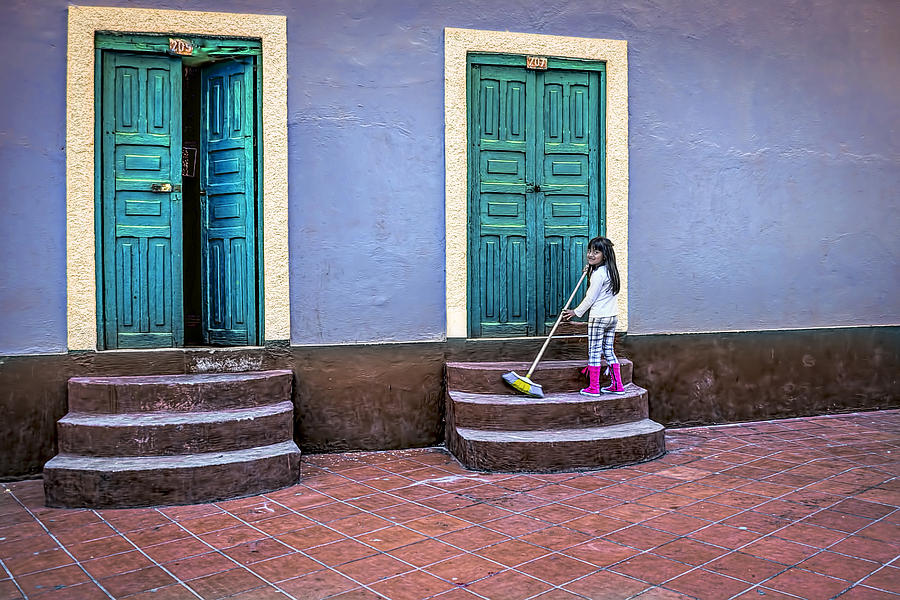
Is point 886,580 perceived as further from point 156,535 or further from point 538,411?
point 156,535

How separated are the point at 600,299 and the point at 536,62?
2201mm

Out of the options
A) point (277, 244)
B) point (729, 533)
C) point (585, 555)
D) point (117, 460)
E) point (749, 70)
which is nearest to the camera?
point (585, 555)

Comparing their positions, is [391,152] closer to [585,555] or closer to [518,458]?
[518,458]

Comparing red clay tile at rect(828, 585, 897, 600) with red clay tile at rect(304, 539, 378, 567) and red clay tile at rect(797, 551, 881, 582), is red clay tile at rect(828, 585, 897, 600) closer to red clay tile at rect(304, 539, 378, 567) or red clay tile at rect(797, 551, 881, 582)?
red clay tile at rect(797, 551, 881, 582)

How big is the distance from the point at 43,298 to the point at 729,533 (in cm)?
499

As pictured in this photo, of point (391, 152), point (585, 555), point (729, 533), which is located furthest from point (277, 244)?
point (729, 533)

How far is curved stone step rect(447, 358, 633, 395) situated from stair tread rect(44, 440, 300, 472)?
161cm

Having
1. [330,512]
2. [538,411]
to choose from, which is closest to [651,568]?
[330,512]

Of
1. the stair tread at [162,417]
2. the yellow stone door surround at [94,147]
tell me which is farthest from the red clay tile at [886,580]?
the yellow stone door surround at [94,147]

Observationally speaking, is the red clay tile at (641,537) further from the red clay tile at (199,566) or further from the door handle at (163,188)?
the door handle at (163,188)

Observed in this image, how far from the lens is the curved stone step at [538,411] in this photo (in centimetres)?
566

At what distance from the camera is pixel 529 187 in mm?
6574

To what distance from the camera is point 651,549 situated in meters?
3.82

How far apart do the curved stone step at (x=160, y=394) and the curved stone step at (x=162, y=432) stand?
7 centimetres
